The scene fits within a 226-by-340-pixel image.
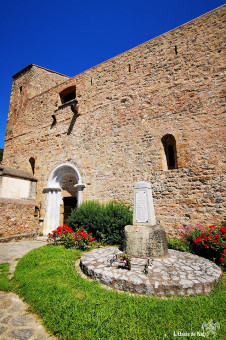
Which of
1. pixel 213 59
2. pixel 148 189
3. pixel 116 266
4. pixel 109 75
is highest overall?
pixel 109 75

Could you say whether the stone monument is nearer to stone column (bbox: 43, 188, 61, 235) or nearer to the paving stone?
the paving stone

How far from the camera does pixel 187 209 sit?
563cm

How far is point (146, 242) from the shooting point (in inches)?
146

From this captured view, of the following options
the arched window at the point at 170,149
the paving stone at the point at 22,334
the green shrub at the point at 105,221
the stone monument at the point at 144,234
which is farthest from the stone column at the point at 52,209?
the paving stone at the point at 22,334

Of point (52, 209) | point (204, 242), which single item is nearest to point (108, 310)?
point (204, 242)

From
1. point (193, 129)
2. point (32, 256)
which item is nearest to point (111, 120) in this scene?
point (193, 129)

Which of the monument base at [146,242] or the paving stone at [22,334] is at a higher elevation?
the monument base at [146,242]

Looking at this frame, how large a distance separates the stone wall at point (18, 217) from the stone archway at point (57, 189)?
0.60 meters

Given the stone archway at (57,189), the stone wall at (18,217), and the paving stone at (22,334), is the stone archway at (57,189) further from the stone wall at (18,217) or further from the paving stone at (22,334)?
the paving stone at (22,334)

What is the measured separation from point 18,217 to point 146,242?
6.33m

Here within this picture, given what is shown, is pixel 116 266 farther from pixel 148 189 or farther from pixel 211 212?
pixel 211 212

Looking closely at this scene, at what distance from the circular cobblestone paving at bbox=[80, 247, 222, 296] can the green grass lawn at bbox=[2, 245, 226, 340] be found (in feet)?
0.43

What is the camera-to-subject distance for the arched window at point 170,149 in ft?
21.4

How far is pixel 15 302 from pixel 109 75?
29.3 feet
